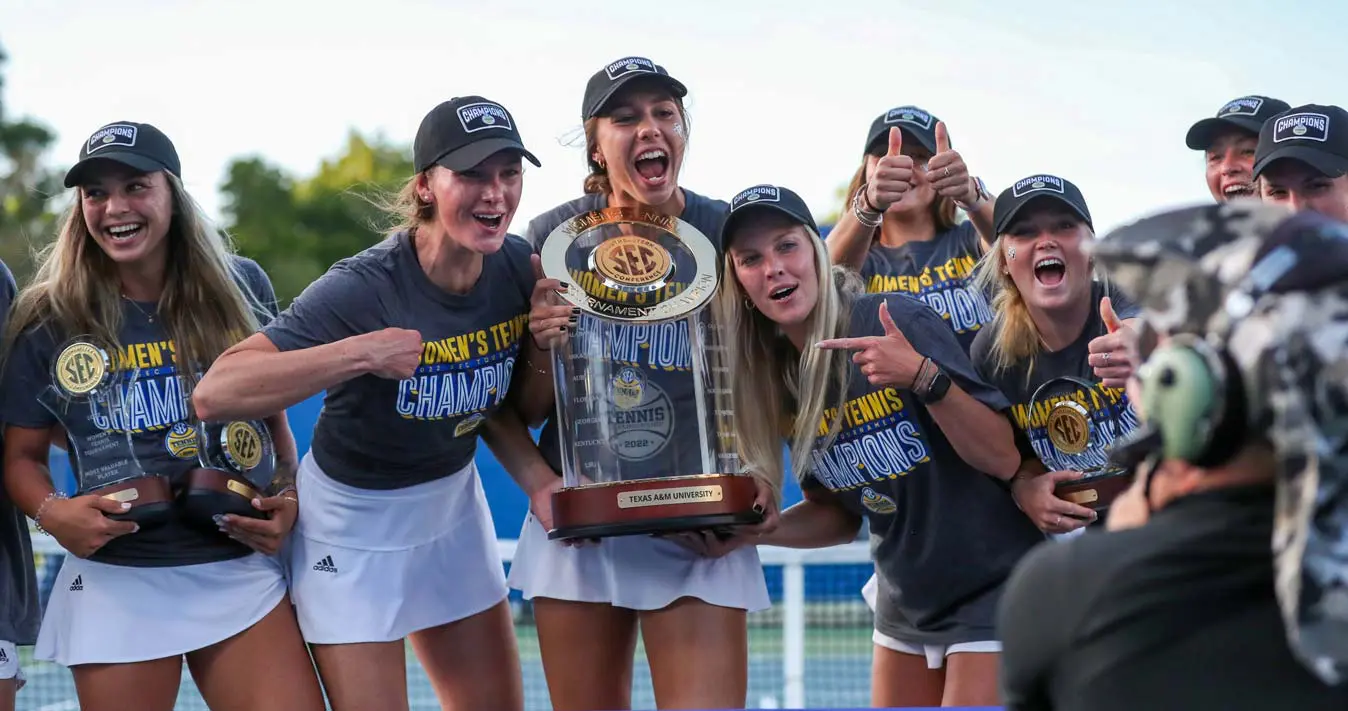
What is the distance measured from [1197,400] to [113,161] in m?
3.64

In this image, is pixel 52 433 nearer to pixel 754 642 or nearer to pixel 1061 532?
pixel 1061 532

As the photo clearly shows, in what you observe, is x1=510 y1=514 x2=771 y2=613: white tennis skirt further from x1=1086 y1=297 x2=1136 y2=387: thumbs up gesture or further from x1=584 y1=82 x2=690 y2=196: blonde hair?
x1=1086 y1=297 x2=1136 y2=387: thumbs up gesture

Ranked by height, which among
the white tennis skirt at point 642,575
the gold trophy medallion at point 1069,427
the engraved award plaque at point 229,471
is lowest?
the white tennis skirt at point 642,575

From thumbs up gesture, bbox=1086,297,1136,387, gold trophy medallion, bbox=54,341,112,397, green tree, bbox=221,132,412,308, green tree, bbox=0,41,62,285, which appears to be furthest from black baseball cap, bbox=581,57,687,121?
green tree, bbox=221,132,412,308

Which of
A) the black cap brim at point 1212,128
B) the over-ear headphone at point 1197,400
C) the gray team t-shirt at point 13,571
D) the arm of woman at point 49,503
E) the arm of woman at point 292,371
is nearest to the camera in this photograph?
the over-ear headphone at point 1197,400

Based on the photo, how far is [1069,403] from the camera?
4258 millimetres

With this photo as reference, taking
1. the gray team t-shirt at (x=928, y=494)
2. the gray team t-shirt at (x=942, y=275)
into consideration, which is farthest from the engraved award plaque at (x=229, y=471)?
the gray team t-shirt at (x=942, y=275)

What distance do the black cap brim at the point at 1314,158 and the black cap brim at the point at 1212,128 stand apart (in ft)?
2.25

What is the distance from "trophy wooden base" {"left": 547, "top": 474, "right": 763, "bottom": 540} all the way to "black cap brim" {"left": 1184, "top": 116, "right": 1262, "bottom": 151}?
8.29 ft

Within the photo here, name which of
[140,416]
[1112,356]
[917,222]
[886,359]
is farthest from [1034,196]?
[140,416]

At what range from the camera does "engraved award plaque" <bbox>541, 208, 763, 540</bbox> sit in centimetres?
426

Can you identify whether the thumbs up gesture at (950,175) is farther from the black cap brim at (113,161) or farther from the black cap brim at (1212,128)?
the black cap brim at (113,161)

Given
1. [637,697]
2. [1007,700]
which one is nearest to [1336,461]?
[1007,700]

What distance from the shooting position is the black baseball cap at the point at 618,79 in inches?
178
